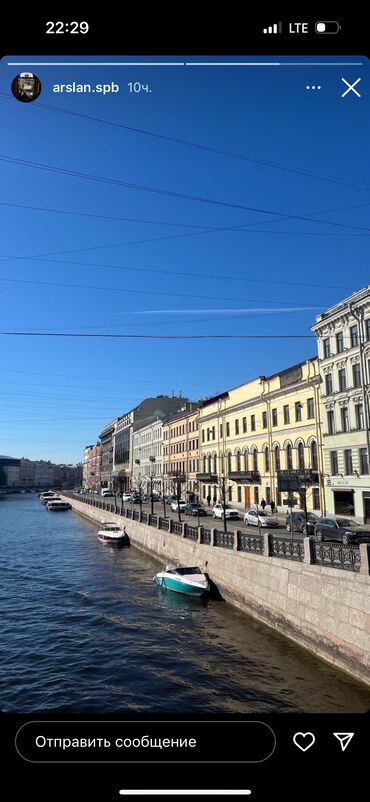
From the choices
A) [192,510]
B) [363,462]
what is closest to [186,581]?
[363,462]

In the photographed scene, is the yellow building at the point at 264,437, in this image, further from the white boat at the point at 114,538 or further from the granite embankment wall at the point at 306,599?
the granite embankment wall at the point at 306,599

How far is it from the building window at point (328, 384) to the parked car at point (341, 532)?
12504mm

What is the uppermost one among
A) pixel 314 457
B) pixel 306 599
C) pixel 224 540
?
pixel 314 457

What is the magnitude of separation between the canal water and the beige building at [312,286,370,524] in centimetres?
1496

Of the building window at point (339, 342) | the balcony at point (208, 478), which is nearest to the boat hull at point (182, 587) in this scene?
the building window at point (339, 342)

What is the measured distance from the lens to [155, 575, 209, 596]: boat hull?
19203mm

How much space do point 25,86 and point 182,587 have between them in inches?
748

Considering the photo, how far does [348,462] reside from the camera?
31.9 meters

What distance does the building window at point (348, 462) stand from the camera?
3170cm

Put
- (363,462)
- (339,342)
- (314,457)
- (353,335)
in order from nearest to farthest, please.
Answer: (363,462), (353,335), (339,342), (314,457)

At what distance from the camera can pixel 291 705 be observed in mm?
9430

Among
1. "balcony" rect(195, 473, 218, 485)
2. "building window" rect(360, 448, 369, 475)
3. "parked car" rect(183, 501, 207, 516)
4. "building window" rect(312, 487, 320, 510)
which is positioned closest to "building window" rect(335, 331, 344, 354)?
"building window" rect(360, 448, 369, 475)
